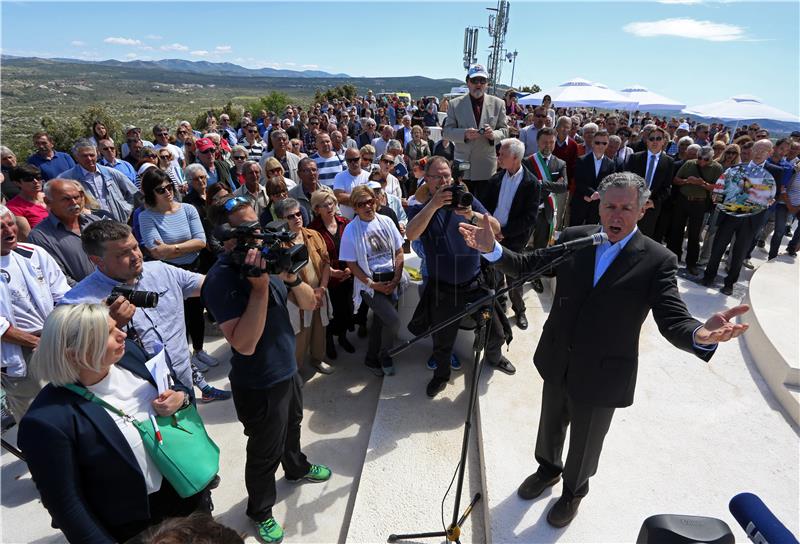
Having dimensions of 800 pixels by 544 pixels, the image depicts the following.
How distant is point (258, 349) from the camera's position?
2.30 metres

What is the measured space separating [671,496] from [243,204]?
3207 mm

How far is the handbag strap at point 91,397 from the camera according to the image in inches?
65.9

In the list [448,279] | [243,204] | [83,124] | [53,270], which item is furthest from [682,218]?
[83,124]

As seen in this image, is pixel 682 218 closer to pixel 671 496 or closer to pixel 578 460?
pixel 671 496

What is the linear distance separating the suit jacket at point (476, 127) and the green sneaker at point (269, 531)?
3.83 m

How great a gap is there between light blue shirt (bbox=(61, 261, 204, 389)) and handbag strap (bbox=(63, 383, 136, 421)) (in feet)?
2.82

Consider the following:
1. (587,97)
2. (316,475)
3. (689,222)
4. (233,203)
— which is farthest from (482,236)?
(587,97)

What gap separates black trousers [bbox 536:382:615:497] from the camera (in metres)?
2.39

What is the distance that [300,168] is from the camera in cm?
505

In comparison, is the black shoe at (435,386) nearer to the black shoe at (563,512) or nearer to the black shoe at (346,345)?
the black shoe at (346,345)

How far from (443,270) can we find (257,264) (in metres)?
1.94

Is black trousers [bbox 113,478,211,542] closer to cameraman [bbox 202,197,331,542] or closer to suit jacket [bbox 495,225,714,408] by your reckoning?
cameraman [bbox 202,197,331,542]

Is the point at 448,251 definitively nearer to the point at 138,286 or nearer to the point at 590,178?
the point at 138,286

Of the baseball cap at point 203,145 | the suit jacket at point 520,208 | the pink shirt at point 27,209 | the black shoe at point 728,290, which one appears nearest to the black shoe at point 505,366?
the suit jacket at point 520,208
